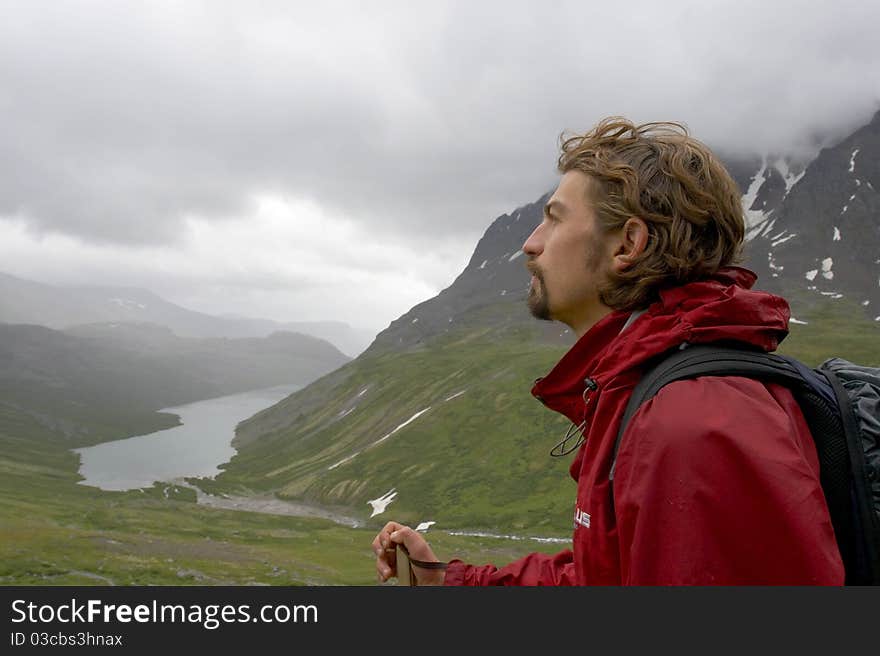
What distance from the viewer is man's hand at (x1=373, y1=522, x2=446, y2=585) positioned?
5227mm

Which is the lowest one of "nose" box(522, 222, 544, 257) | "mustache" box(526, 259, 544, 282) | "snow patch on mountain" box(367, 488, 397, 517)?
A: "snow patch on mountain" box(367, 488, 397, 517)

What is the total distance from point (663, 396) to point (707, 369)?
0.27m

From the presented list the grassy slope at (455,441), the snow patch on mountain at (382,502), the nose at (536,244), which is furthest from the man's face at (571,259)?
the snow patch on mountain at (382,502)

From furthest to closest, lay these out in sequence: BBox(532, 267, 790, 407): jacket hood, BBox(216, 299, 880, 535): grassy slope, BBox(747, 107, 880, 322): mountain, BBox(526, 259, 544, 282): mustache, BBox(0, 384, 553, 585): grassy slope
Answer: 1. BBox(747, 107, 880, 322): mountain
2. BBox(216, 299, 880, 535): grassy slope
3. BBox(0, 384, 553, 585): grassy slope
4. BBox(526, 259, 544, 282): mustache
5. BBox(532, 267, 790, 407): jacket hood

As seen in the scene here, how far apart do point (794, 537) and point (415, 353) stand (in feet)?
634

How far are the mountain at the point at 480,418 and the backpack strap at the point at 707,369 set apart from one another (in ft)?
159

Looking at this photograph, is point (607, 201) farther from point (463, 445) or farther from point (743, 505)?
point (463, 445)

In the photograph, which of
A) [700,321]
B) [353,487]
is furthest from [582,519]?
[353,487]

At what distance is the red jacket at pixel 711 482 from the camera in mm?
2752

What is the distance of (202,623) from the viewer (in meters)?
3.71

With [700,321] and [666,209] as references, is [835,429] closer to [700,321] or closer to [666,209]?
[700,321]

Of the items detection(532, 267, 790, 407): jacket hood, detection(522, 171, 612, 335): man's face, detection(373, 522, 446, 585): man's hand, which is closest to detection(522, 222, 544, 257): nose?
detection(522, 171, 612, 335): man's face

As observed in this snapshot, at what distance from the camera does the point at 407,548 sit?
17.5 ft

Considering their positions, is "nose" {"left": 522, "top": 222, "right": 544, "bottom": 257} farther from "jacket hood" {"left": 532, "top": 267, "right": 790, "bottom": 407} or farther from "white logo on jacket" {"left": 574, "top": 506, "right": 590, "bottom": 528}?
"white logo on jacket" {"left": 574, "top": 506, "right": 590, "bottom": 528}
